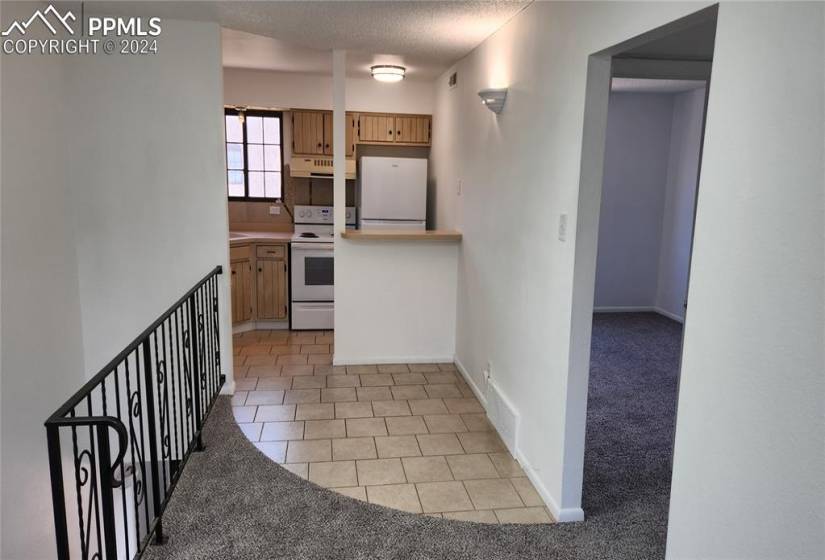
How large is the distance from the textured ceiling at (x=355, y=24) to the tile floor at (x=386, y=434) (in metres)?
2.54

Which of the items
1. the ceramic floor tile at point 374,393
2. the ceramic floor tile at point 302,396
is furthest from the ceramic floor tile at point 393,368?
the ceramic floor tile at point 302,396

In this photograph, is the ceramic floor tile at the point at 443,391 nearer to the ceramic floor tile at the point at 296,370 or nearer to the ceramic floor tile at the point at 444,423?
the ceramic floor tile at the point at 444,423

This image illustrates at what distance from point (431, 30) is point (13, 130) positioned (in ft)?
8.32

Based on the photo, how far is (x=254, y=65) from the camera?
559 centimetres

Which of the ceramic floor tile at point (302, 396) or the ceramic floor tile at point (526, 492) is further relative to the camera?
the ceramic floor tile at point (302, 396)

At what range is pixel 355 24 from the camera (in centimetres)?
371

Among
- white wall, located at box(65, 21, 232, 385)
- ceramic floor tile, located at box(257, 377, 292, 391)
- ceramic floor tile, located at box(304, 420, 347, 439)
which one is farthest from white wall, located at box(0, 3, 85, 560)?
ceramic floor tile, located at box(304, 420, 347, 439)

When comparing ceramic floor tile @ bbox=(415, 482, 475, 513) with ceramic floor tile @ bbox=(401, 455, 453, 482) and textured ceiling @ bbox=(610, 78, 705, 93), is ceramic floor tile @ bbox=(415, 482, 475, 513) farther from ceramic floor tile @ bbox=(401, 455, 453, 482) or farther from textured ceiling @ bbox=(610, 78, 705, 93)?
textured ceiling @ bbox=(610, 78, 705, 93)

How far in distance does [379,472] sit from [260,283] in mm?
3303

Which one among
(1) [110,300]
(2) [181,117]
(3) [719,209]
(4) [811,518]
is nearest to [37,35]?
(2) [181,117]

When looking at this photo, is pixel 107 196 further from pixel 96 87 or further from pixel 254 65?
pixel 254 65

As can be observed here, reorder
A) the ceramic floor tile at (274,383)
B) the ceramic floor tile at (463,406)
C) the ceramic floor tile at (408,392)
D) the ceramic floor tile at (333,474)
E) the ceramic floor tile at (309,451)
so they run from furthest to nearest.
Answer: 1. the ceramic floor tile at (274,383)
2. the ceramic floor tile at (408,392)
3. the ceramic floor tile at (463,406)
4. the ceramic floor tile at (309,451)
5. the ceramic floor tile at (333,474)

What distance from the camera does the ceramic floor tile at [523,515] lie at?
2707 millimetres

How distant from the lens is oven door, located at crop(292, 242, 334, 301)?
5867 millimetres
